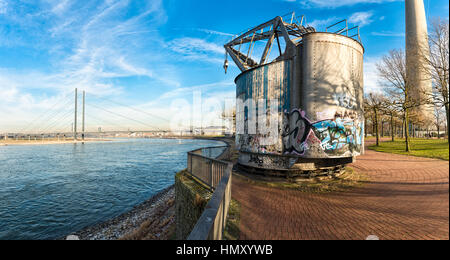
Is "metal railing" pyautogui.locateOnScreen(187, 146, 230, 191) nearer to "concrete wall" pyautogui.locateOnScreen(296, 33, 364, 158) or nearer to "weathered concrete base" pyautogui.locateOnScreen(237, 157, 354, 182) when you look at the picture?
"weathered concrete base" pyautogui.locateOnScreen(237, 157, 354, 182)

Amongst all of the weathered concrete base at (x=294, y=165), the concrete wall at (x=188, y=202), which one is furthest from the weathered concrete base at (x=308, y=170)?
the concrete wall at (x=188, y=202)

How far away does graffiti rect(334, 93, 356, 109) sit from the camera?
7.98 meters

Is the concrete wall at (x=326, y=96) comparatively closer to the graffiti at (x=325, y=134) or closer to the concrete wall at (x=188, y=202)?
the graffiti at (x=325, y=134)

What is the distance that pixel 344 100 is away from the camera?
8117 mm

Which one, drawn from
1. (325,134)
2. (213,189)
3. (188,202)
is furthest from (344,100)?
(188,202)

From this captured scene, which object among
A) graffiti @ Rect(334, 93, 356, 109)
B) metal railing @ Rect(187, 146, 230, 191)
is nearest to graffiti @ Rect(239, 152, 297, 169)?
metal railing @ Rect(187, 146, 230, 191)

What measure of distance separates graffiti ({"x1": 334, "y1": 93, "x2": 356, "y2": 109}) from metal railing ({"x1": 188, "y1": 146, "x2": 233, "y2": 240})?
564 cm

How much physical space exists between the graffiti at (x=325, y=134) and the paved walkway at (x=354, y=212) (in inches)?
72.7

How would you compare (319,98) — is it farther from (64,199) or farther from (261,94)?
(64,199)

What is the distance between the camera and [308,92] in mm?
8070

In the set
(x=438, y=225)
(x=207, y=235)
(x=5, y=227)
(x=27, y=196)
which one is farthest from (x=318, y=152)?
(x=27, y=196)

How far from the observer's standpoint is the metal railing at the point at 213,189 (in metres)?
2.25

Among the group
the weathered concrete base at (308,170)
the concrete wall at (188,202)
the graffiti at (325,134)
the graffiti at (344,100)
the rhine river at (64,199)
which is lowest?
the rhine river at (64,199)
